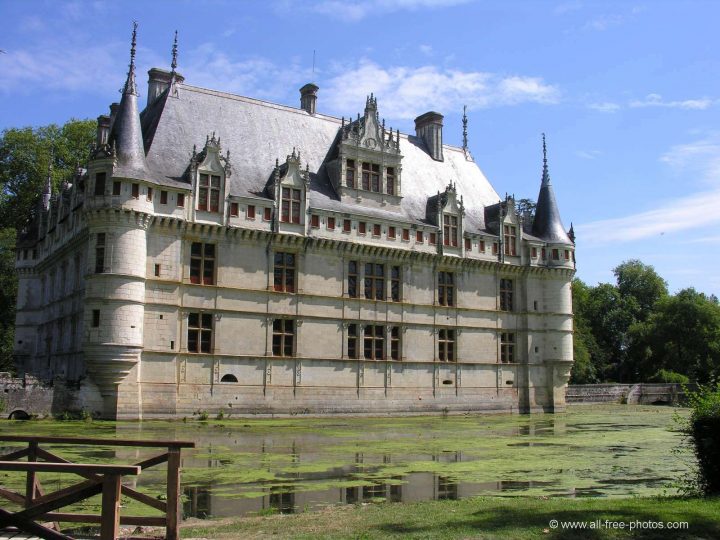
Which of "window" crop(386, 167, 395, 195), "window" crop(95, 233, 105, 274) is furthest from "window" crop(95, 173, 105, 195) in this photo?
"window" crop(386, 167, 395, 195)

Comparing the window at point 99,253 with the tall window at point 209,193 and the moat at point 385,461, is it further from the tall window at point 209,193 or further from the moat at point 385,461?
the moat at point 385,461

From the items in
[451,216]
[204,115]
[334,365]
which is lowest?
[334,365]

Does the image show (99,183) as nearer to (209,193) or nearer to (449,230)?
(209,193)

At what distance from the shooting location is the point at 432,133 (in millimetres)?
42438

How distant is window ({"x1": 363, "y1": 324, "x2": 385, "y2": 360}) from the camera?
113 ft

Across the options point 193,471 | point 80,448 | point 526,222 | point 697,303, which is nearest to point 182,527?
point 193,471

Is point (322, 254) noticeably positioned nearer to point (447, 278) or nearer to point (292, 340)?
point (292, 340)

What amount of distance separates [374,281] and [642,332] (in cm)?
4101

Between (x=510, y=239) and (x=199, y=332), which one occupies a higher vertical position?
(x=510, y=239)

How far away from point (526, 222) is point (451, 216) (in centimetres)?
808

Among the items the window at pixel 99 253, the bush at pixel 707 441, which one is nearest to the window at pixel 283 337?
the window at pixel 99 253

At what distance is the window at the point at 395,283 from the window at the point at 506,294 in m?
7.00

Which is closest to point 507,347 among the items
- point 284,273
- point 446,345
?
point 446,345

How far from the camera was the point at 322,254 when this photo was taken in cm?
3328
